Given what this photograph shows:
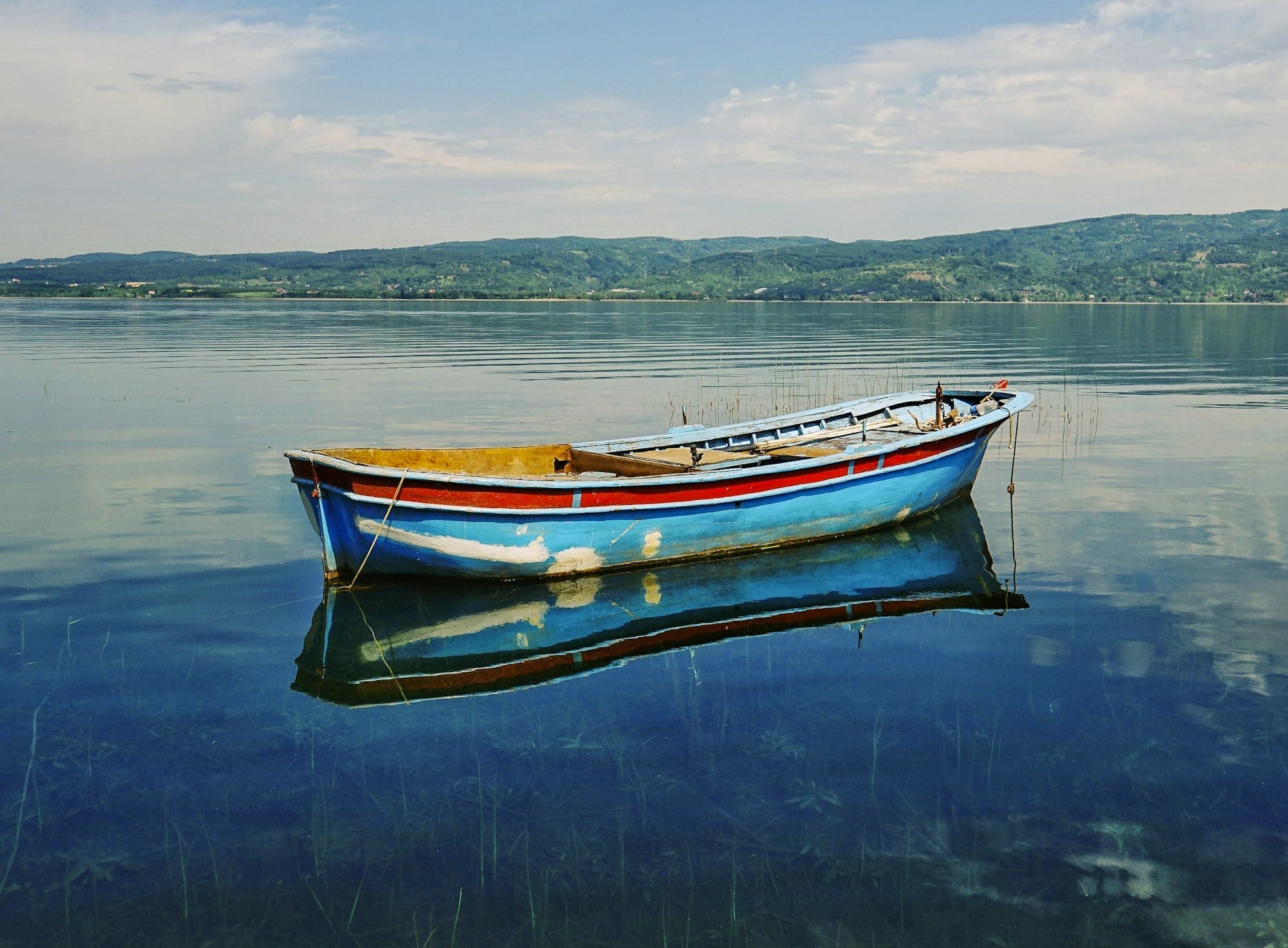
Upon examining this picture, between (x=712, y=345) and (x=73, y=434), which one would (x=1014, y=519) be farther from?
(x=712, y=345)

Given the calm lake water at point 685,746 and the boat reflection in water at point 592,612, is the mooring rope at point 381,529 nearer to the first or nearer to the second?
the boat reflection in water at point 592,612

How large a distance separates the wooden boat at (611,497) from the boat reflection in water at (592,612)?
311mm

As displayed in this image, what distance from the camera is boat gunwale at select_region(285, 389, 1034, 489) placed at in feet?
38.9

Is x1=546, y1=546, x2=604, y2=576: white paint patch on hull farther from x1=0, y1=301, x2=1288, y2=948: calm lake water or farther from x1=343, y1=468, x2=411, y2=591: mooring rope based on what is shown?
x1=343, y1=468, x2=411, y2=591: mooring rope

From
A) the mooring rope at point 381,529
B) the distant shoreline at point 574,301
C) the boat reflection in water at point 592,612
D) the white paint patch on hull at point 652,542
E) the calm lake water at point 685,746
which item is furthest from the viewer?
the distant shoreline at point 574,301

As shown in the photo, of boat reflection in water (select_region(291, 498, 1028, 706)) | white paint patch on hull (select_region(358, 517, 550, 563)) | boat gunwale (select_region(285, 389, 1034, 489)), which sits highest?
boat gunwale (select_region(285, 389, 1034, 489))

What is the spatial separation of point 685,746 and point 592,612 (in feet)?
12.4

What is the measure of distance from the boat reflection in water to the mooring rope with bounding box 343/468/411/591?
169 mm

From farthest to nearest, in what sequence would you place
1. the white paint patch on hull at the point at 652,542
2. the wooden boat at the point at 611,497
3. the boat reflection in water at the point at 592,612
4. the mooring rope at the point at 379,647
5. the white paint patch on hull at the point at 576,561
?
the white paint patch on hull at the point at 652,542, the white paint patch on hull at the point at 576,561, the wooden boat at the point at 611,497, the boat reflection in water at the point at 592,612, the mooring rope at the point at 379,647

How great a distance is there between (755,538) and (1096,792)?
6939mm

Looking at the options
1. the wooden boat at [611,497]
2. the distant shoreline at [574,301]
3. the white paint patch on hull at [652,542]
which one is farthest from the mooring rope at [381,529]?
the distant shoreline at [574,301]

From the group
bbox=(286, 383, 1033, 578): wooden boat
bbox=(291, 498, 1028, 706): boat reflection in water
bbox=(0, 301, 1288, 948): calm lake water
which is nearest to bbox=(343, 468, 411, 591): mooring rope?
bbox=(286, 383, 1033, 578): wooden boat

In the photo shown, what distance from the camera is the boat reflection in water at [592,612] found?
10.2 meters

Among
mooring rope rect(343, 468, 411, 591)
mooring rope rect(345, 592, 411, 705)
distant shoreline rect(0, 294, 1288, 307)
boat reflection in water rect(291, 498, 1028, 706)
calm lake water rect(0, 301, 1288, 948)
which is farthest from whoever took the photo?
distant shoreline rect(0, 294, 1288, 307)
